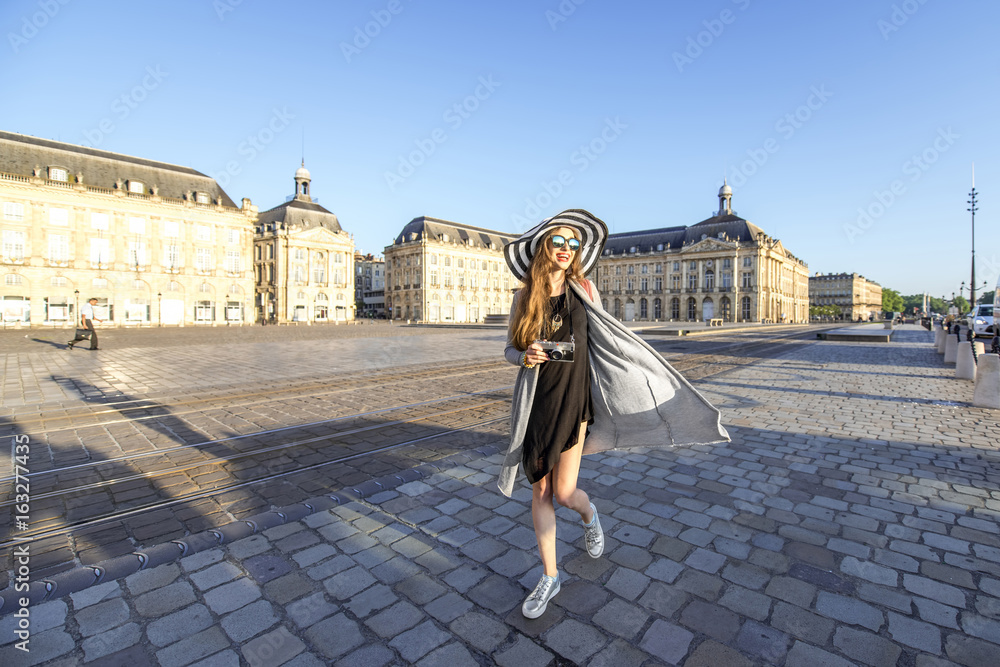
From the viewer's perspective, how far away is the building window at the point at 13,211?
3838 cm

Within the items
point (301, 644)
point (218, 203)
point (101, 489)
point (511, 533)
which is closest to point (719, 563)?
point (511, 533)

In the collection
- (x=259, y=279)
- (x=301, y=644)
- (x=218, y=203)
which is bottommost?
(x=301, y=644)

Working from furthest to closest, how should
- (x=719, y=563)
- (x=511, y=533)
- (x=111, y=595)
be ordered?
(x=511, y=533) → (x=719, y=563) → (x=111, y=595)

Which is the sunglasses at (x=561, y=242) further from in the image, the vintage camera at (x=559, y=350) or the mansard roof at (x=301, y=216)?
the mansard roof at (x=301, y=216)

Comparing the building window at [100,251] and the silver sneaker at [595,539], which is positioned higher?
the building window at [100,251]

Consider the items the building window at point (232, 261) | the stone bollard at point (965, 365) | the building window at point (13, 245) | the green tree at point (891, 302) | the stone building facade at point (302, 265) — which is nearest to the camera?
the stone bollard at point (965, 365)

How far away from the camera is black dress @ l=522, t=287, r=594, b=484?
7.93 ft

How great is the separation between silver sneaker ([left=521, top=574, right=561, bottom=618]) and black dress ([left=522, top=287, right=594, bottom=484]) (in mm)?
552

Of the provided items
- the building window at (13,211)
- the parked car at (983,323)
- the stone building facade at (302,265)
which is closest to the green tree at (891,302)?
the parked car at (983,323)

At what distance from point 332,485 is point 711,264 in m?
87.8

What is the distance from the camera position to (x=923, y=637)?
223cm

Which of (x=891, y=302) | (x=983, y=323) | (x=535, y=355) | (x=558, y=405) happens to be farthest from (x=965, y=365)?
(x=891, y=302)

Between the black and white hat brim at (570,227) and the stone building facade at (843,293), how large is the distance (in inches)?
6201

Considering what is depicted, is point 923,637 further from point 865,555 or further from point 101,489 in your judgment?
point 101,489
